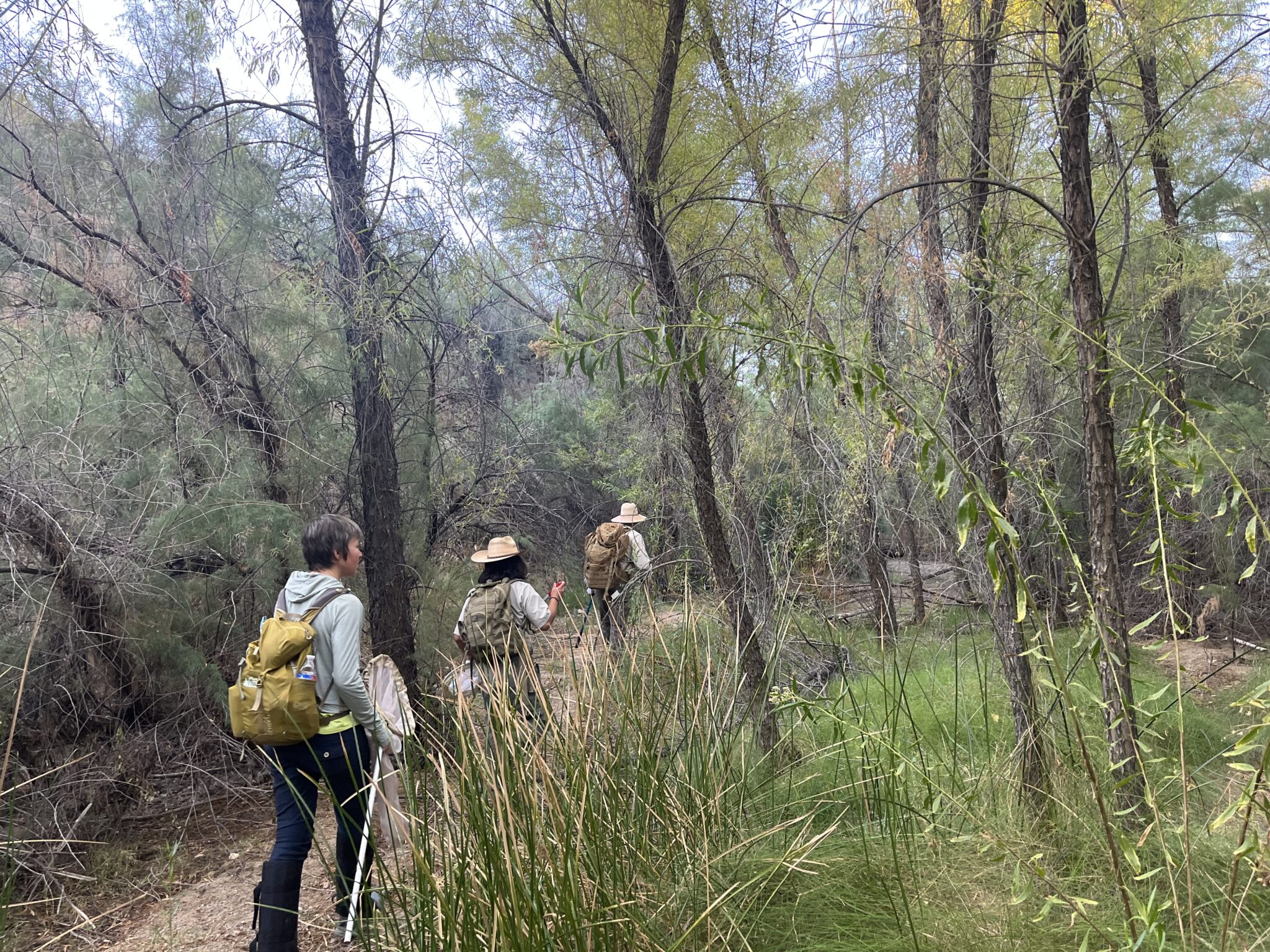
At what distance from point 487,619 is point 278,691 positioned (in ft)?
4.80

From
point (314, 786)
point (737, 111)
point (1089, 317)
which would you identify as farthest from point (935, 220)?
point (314, 786)

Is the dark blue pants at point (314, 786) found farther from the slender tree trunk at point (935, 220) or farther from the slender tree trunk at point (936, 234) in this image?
the slender tree trunk at point (935, 220)

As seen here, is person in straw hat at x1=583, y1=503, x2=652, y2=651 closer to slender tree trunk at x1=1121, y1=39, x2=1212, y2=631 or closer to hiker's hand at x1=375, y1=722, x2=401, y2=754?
hiker's hand at x1=375, y1=722, x2=401, y2=754

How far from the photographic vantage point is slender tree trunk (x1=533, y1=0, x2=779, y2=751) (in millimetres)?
3471

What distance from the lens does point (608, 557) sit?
657cm

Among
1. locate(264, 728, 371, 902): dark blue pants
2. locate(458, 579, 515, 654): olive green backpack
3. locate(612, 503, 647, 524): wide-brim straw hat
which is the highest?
locate(612, 503, 647, 524): wide-brim straw hat

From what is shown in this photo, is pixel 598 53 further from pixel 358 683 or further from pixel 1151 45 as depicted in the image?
pixel 358 683

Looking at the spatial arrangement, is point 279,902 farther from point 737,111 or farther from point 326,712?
point 737,111

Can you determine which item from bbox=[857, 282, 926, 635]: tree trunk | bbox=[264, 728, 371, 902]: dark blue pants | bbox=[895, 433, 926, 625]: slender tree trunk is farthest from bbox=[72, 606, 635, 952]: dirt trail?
bbox=[895, 433, 926, 625]: slender tree trunk

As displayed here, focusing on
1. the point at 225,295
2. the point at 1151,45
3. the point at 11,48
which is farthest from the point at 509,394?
the point at 1151,45

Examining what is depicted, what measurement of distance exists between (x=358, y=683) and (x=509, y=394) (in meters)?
8.77

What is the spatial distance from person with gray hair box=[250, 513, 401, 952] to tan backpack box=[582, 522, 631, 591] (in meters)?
3.22

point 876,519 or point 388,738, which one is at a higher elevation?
point 876,519

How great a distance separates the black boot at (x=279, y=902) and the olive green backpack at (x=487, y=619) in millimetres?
1428
